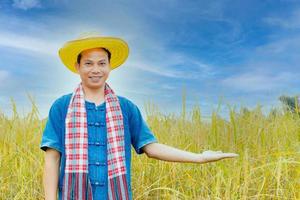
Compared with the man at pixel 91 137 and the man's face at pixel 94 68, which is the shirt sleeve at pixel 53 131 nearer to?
the man at pixel 91 137

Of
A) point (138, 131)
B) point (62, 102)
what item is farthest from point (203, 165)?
point (62, 102)

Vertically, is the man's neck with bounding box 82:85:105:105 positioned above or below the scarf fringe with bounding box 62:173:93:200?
above

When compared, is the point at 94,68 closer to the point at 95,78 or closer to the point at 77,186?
the point at 95,78

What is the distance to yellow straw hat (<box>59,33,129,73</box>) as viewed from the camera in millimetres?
2195

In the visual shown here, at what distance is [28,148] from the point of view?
12.5ft

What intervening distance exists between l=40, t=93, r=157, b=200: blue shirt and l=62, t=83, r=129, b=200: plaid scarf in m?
0.02

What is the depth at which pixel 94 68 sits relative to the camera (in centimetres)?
213

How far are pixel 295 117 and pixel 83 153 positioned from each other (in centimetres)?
292

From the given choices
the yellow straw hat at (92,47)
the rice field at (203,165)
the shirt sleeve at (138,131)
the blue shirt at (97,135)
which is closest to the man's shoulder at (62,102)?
the blue shirt at (97,135)

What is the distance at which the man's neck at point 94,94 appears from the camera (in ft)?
7.26

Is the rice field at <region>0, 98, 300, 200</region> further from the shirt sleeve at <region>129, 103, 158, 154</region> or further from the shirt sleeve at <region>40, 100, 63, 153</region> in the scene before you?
the shirt sleeve at <region>40, 100, 63, 153</region>

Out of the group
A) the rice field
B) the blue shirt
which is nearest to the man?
the blue shirt

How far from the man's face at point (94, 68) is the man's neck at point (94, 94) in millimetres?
26

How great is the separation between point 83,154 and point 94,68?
36 centimetres
